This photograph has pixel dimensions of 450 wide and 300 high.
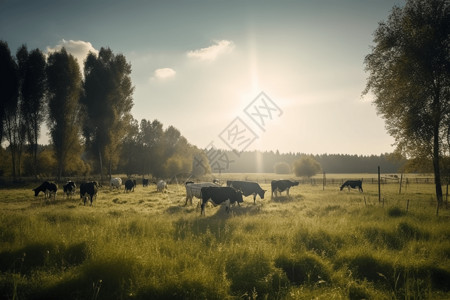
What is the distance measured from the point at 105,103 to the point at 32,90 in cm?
835

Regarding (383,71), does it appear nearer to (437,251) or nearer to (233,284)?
(437,251)

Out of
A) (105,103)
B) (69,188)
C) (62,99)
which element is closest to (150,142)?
(105,103)

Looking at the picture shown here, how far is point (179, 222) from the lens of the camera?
10.1m

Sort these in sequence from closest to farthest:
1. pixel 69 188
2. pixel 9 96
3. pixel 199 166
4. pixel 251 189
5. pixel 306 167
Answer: pixel 69 188
pixel 251 189
pixel 9 96
pixel 199 166
pixel 306 167

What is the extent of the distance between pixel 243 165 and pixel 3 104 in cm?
13854

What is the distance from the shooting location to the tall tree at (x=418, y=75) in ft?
50.2

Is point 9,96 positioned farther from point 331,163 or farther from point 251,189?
point 331,163

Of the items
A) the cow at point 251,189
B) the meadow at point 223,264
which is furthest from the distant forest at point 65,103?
the meadow at point 223,264

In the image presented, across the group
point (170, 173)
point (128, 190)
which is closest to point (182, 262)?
point (128, 190)

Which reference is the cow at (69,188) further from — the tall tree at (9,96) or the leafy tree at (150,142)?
the leafy tree at (150,142)

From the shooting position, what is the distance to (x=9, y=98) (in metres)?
29.8

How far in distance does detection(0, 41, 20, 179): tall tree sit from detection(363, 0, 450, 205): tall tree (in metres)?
37.3

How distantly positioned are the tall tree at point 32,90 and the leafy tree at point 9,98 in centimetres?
72

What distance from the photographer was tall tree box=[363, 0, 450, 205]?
15.3 meters
